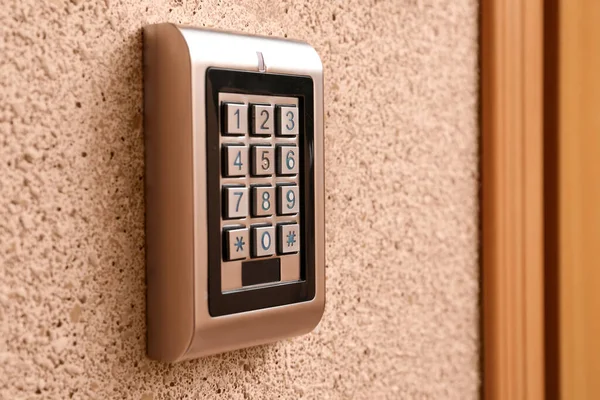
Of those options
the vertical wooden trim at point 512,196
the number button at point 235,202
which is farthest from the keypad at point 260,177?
the vertical wooden trim at point 512,196

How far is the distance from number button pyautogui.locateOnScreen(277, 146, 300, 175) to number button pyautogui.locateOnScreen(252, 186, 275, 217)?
0.5 inches

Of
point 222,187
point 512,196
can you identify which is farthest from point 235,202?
point 512,196

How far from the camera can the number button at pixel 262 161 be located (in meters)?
0.37

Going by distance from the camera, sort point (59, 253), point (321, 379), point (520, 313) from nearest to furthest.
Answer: point (59, 253), point (321, 379), point (520, 313)

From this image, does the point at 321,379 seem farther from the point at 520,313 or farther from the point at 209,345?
the point at 520,313

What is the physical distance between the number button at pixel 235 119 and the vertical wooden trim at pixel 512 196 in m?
0.29

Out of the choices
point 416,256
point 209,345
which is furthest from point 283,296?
point 416,256

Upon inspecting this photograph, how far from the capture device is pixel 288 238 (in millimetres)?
388

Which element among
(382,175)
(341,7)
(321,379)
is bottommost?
(321,379)
